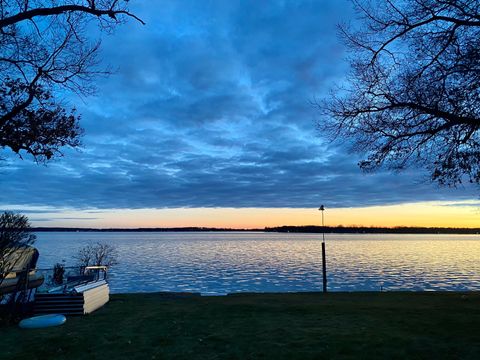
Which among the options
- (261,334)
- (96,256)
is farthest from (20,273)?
(96,256)

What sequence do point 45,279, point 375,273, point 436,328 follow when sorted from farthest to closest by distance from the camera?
point 375,273 → point 45,279 → point 436,328

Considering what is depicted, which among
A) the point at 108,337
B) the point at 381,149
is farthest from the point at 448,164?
the point at 108,337

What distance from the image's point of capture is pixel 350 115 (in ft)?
36.1

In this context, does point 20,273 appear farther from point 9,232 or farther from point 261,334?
point 261,334

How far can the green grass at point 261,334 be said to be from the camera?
27.2 ft

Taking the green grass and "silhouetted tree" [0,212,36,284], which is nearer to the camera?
the green grass

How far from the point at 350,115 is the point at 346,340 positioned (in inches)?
217

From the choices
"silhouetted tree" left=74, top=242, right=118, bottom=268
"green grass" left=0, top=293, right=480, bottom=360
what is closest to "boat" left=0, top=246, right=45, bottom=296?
"green grass" left=0, top=293, right=480, bottom=360

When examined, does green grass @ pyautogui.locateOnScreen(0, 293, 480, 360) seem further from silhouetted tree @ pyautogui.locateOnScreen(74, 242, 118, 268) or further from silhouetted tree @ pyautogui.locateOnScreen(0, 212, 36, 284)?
silhouetted tree @ pyautogui.locateOnScreen(74, 242, 118, 268)

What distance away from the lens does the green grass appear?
326 inches

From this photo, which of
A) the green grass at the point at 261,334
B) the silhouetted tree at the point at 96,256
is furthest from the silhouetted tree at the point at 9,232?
the silhouetted tree at the point at 96,256

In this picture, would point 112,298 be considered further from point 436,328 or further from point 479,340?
point 479,340

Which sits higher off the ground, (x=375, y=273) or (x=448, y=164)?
(x=448, y=164)

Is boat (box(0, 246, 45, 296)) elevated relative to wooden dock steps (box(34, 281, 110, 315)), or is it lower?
elevated
